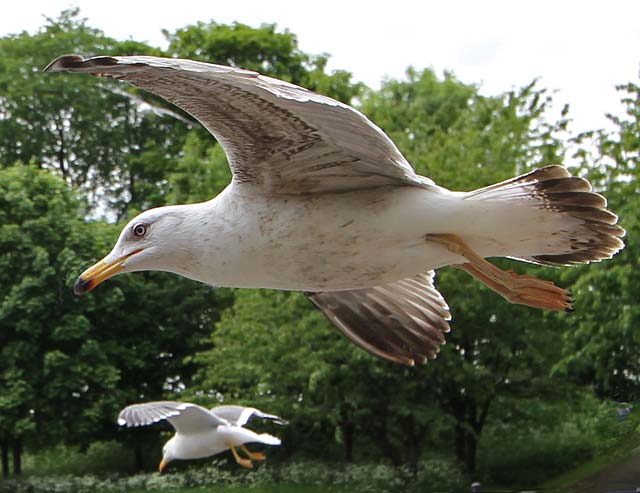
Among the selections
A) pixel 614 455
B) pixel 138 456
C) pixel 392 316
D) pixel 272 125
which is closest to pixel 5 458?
pixel 138 456

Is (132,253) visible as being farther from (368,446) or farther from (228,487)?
(368,446)

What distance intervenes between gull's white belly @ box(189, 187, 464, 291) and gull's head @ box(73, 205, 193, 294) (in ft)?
0.34

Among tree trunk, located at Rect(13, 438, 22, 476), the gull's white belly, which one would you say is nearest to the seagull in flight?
the gull's white belly

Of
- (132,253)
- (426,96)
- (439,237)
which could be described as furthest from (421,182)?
(426,96)

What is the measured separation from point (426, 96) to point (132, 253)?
2231 centimetres

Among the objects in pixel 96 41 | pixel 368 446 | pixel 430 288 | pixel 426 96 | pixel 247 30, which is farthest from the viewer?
pixel 96 41

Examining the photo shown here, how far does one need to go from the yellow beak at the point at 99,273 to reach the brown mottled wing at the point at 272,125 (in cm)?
56

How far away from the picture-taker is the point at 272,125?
373cm

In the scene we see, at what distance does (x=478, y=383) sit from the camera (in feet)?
61.4

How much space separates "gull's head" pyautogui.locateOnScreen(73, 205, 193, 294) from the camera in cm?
398

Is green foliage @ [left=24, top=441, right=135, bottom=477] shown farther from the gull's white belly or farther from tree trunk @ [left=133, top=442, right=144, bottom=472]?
the gull's white belly

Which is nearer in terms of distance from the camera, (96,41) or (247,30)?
(247,30)

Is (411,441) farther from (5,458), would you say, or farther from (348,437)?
(5,458)

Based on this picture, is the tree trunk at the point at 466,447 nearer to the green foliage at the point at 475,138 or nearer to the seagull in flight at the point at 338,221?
the green foliage at the point at 475,138
